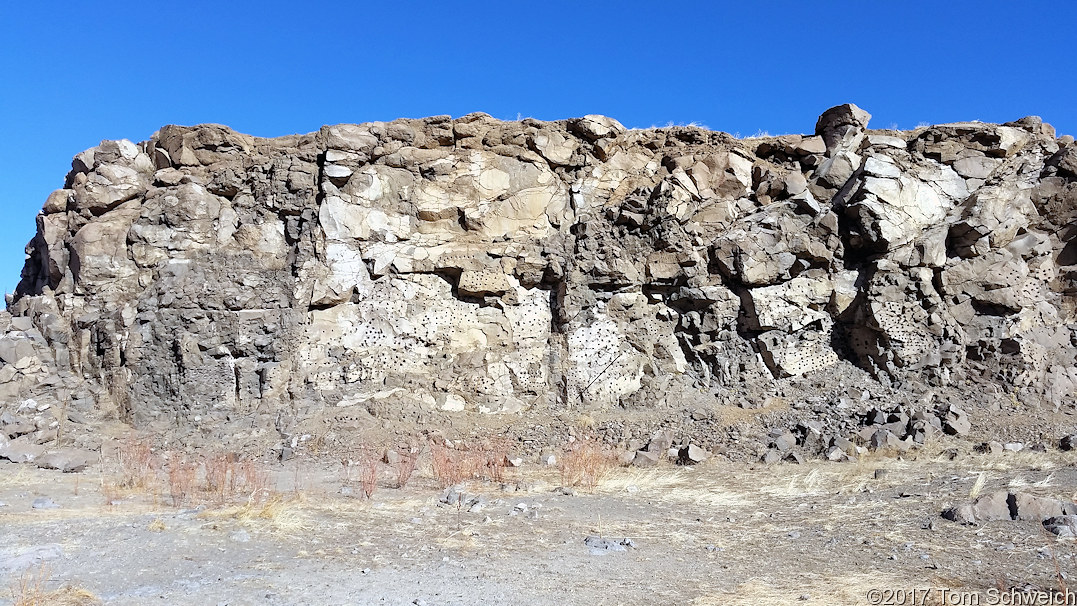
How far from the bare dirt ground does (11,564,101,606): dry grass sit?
20 millimetres

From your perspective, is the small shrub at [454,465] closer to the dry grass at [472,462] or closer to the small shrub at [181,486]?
the dry grass at [472,462]

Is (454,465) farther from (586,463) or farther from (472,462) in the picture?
(586,463)

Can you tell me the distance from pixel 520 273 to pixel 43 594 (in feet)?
31.1

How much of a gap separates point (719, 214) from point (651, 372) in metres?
3.35

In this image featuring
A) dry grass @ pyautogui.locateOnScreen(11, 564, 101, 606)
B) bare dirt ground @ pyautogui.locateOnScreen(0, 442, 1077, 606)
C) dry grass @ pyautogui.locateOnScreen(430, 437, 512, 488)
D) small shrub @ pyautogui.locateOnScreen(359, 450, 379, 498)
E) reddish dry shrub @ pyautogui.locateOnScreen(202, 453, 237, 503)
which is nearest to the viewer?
dry grass @ pyautogui.locateOnScreen(11, 564, 101, 606)

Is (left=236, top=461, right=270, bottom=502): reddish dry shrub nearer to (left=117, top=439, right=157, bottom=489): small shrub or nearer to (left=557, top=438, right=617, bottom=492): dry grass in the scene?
(left=117, top=439, right=157, bottom=489): small shrub

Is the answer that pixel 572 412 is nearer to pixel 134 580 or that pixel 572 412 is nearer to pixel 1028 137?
pixel 134 580

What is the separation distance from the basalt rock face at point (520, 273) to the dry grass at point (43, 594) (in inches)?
274

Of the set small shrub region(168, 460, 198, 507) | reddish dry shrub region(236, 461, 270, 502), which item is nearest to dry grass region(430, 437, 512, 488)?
reddish dry shrub region(236, 461, 270, 502)

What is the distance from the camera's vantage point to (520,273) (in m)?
13.1

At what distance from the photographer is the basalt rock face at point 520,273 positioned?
12.0 m

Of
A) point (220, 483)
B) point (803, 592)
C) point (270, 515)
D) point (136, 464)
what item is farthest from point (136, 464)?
point (803, 592)

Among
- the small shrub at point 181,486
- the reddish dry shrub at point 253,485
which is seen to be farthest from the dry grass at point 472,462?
the small shrub at point 181,486

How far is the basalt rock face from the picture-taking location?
11984 mm
